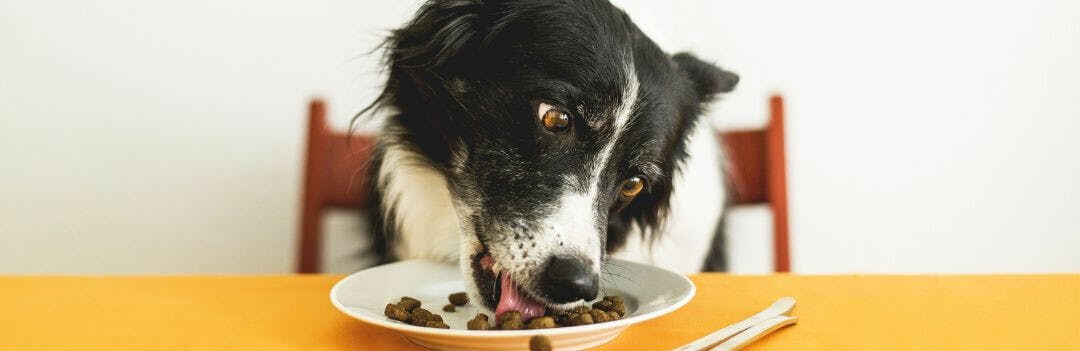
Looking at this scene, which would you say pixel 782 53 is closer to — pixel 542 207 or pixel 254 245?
pixel 542 207

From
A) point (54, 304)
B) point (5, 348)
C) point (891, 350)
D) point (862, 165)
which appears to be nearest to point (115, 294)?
point (54, 304)

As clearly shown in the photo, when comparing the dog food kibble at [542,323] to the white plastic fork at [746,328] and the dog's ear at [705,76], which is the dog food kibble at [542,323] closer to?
the white plastic fork at [746,328]

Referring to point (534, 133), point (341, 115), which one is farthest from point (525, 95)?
point (341, 115)

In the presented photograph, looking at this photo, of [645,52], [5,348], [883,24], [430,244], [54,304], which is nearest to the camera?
[5,348]

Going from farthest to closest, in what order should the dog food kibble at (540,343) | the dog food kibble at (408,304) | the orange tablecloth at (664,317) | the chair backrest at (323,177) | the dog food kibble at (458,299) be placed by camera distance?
the chair backrest at (323,177) → the dog food kibble at (458,299) → the dog food kibble at (408,304) → the orange tablecloth at (664,317) → the dog food kibble at (540,343)

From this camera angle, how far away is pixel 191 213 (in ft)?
7.79

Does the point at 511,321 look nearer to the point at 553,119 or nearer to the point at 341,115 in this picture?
the point at 553,119

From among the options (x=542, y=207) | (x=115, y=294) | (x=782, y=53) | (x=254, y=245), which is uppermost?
(x=782, y=53)

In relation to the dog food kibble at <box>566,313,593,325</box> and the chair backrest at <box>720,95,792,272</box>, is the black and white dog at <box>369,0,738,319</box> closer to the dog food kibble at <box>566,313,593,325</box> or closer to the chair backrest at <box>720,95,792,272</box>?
the dog food kibble at <box>566,313,593,325</box>

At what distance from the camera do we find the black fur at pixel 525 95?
3.94ft

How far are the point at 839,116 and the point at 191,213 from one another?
2.26m

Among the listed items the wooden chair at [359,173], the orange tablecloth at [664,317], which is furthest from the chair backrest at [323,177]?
the orange tablecloth at [664,317]

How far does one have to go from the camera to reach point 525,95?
4.09 ft

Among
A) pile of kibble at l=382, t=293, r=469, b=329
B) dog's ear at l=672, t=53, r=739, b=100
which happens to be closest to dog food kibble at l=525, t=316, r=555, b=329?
pile of kibble at l=382, t=293, r=469, b=329
